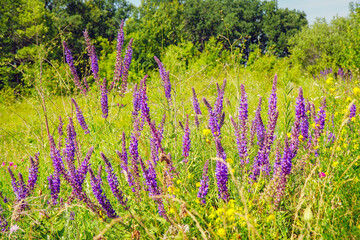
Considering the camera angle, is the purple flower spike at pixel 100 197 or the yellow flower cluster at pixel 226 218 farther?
the purple flower spike at pixel 100 197

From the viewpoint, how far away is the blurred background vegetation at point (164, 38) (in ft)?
16.8

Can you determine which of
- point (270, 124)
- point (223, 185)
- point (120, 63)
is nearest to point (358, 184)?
point (270, 124)

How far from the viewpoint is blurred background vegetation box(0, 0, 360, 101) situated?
5.13 meters

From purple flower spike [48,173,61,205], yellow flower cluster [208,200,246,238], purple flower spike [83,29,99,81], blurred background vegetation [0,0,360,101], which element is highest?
blurred background vegetation [0,0,360,101]

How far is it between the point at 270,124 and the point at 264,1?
59.9 meters

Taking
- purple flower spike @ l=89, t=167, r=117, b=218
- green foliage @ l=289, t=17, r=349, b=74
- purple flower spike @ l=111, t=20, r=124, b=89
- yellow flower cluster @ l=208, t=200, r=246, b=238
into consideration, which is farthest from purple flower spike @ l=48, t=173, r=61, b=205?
green foliage @ l=289, t=17, r=349, b=74

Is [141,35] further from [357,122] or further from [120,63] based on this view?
[357,122]

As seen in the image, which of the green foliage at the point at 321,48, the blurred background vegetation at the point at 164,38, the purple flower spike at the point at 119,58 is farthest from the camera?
the green foliage at the point at 321,48

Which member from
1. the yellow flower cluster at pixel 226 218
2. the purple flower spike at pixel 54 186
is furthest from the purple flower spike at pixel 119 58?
the yellow flower cluster at pixel 226 218

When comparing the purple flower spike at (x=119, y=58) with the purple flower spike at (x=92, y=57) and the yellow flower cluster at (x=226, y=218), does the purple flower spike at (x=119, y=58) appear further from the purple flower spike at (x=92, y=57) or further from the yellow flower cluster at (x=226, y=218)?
the yellow flower cluster at (x=226, y=218)

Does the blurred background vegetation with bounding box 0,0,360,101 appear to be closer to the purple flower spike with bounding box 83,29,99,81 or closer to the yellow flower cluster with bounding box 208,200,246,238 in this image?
the purple flower spike with bounding box 83,29,99,81

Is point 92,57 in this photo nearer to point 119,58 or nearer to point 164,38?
point 119,58

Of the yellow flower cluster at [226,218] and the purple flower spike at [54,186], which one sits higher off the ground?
the yellow flower cluster at [226,218]

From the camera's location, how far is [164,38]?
1337 cm
